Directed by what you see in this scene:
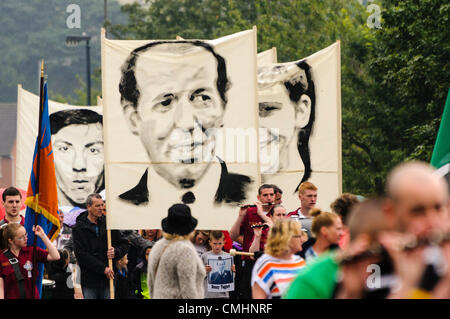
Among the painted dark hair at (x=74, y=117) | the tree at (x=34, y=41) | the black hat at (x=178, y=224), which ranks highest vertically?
the tree at (x=34, y=41)

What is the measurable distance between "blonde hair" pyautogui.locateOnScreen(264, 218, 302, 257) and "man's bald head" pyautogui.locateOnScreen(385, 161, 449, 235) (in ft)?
11.3

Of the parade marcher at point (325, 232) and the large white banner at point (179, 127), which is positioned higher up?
the large white banner at point (179, 127)

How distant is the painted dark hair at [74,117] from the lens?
1886cm

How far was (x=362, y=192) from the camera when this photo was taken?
2936cm

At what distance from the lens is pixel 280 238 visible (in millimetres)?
6254

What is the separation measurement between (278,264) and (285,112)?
28.6 feet

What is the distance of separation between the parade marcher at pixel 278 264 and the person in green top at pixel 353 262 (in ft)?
8.97

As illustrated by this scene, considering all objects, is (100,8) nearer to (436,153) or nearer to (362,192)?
(362,192)

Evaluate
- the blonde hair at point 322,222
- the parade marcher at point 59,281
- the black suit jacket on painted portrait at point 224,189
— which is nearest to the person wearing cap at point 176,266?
the blonde hair at point 322,222

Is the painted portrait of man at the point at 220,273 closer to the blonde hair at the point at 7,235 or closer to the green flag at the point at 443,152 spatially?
the blonde hair at the point at 7,235

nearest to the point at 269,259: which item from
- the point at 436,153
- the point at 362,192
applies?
the point at 436,153

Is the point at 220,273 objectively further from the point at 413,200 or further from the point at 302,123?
the point at 413,200

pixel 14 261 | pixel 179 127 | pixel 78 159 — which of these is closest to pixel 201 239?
pixel 179 127

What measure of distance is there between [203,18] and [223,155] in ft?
125
